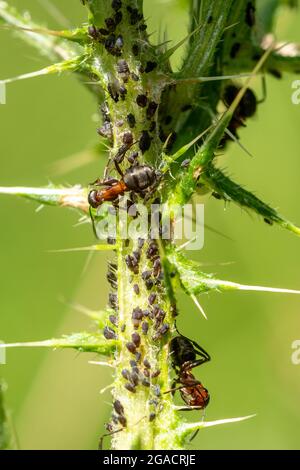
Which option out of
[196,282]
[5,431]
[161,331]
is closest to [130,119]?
[196,282]

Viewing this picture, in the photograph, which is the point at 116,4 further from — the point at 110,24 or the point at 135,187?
the point at 135,187

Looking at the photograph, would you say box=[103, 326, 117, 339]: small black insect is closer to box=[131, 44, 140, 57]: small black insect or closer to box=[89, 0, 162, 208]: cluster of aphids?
box=[89, 0, 162, 208]: cluster of aphids

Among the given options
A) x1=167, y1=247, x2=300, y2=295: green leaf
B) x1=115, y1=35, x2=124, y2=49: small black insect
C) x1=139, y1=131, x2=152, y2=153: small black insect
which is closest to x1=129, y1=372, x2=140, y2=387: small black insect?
x1=167, y1=247, x2=300, y2=295: green leaf

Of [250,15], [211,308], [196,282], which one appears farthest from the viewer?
[211,308]

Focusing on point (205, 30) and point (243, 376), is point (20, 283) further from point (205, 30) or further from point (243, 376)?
point (205, 30)

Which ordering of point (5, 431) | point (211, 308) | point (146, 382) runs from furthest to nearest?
1. point (211, 308)
2. point (5, 431)
3. point (146, 382)

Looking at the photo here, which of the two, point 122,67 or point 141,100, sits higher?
point 122,67

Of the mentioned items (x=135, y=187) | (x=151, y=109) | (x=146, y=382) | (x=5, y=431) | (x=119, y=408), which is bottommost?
(x=5, y=431)
